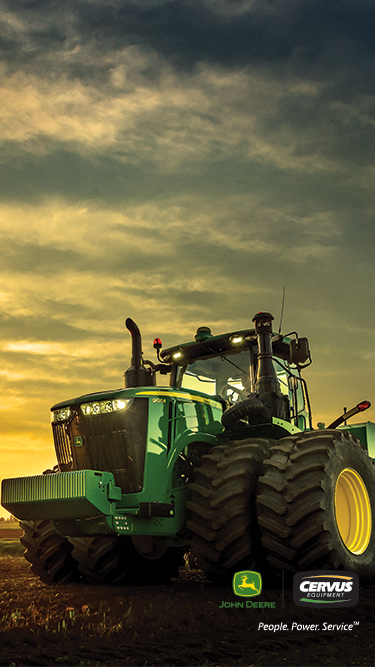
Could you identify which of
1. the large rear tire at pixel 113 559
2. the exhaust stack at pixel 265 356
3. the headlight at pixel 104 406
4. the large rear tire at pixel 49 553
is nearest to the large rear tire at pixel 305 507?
the exhaust stack at pixel 265 356

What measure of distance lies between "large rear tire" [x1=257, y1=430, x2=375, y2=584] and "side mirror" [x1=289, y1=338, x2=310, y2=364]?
1.21 m

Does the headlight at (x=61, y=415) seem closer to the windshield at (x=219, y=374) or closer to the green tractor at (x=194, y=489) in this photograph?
the green tractor at (x=194, y=489)

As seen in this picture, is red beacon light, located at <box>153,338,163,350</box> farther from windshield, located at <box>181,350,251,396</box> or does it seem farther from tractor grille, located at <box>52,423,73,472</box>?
tractor grille, located at <box>52,423,73,472</box>

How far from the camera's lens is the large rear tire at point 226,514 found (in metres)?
6.57

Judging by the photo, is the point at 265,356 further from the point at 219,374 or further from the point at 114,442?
the point at 114,442

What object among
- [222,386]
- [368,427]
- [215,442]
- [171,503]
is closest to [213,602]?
[171,503]

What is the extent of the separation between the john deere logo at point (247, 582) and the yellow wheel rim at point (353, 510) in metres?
1.64

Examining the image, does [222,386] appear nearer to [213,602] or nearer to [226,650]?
[213,602]

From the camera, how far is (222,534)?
660 cm

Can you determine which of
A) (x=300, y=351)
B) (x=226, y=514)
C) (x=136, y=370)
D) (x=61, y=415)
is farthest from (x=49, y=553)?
(x=300, y=351)

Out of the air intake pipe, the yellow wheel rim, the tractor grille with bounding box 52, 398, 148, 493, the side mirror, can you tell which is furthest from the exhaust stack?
the tractor grille with bounding box 52, 398, 148, 493

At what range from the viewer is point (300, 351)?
827 cm

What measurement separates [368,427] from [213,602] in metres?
4.96

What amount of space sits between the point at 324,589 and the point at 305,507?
824mm
